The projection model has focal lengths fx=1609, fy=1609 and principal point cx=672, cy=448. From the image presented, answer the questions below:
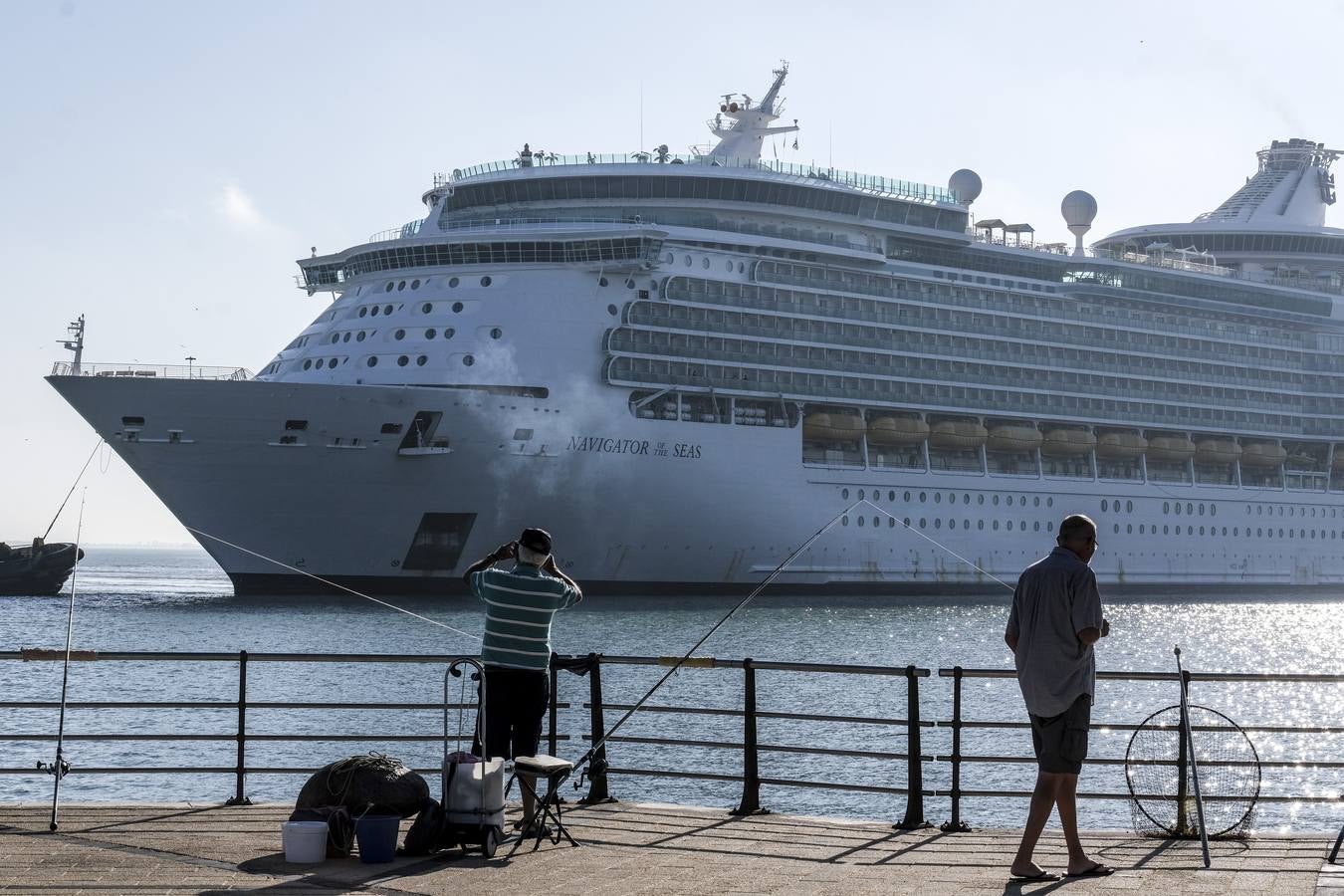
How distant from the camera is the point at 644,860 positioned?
821 cm

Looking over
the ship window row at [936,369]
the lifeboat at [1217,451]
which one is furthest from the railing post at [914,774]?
the lifeboat at [1217,451]

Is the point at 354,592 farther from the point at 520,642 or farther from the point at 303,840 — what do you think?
the point at 303,840

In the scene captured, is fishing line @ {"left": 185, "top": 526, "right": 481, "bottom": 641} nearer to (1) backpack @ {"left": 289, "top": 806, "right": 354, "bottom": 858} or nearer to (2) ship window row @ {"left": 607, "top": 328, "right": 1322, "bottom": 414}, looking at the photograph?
(1) backpack @ {"left": 289, "top": 806, "right": 354, "bottom": 858}

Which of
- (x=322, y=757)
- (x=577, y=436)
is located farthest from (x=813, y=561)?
(x=322, y=757)

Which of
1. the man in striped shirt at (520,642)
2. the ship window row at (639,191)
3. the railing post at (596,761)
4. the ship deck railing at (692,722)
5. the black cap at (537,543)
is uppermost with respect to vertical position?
the ship window row at (639,191)

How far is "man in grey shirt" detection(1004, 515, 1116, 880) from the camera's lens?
26.4 feet

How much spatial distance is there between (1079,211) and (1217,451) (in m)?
10.6

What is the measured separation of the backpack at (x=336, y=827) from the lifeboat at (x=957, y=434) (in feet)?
146

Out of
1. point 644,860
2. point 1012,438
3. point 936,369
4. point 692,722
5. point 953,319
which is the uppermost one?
point 953,319

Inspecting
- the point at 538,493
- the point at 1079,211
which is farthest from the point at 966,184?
the point at 538,493

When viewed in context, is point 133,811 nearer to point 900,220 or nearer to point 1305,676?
point 1305,676

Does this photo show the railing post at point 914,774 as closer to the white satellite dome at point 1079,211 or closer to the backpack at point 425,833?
the backpack at point 425,833

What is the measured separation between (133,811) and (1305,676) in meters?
6.84

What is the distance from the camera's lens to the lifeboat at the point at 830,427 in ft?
161
